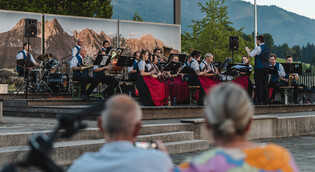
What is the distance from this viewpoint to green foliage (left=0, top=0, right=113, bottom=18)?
40.0m

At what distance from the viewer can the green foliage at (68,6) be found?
40.0 metres

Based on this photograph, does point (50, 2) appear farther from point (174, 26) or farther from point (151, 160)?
point (151, 160)

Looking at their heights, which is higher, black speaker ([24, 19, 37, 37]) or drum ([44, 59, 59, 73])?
black speaker ([24, 19, 37, 37])

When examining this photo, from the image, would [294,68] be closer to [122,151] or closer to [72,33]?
[72,33]

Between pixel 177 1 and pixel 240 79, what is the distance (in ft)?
21.5

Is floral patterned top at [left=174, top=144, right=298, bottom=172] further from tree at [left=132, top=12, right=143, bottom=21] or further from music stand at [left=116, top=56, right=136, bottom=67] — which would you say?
tree at [left=132, top=12, right=143, bottom=21]

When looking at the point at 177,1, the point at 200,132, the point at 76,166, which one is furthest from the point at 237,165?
the point at 177,1

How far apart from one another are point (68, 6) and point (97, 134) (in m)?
34.9

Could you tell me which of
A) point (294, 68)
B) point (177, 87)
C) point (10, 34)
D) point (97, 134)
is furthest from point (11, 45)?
point (97, 134)

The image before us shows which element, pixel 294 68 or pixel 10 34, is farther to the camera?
pixel 10 34

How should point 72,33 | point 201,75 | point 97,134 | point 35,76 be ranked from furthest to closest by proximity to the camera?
point 72,33 → point 35,76 → point 201,75 → point 97,134

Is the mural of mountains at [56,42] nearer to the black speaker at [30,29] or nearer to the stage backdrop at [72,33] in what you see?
the stage backdrop at [72,33]

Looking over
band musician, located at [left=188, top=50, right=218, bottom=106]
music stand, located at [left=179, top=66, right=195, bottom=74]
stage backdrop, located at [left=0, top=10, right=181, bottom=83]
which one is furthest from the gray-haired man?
stage backdrop, located at [left=0, top=10, right=181, bottom=83]

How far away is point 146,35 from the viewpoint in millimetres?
25562
